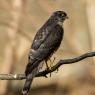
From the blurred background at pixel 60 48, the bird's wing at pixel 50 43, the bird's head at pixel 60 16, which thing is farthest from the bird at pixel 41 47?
the blurred background at pixel 60 48

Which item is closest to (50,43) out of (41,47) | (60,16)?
(41,47)

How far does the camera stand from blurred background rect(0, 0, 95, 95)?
13086 mm

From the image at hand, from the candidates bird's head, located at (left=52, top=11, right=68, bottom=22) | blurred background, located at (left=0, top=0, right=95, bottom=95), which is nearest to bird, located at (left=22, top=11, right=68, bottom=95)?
bird's head, located at (left=52, top=11, right=68, bottom=22)

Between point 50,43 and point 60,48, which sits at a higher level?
point 50,43

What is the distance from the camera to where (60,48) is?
42.7 feet

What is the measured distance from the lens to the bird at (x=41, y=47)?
6.21 m

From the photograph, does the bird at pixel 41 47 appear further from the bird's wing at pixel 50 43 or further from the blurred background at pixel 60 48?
the blurred background at pixel 60 48

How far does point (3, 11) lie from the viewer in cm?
1373

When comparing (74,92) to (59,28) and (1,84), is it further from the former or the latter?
(59,28)

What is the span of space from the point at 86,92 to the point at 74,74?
1.55ft

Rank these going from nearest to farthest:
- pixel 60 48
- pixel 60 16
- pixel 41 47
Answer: pixel 41 47, pixel 60 16, pixel 60 48

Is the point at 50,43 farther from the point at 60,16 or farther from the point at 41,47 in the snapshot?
the point at 60,16

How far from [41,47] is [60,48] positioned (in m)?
6.65

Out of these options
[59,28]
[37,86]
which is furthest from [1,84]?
[59,28]
